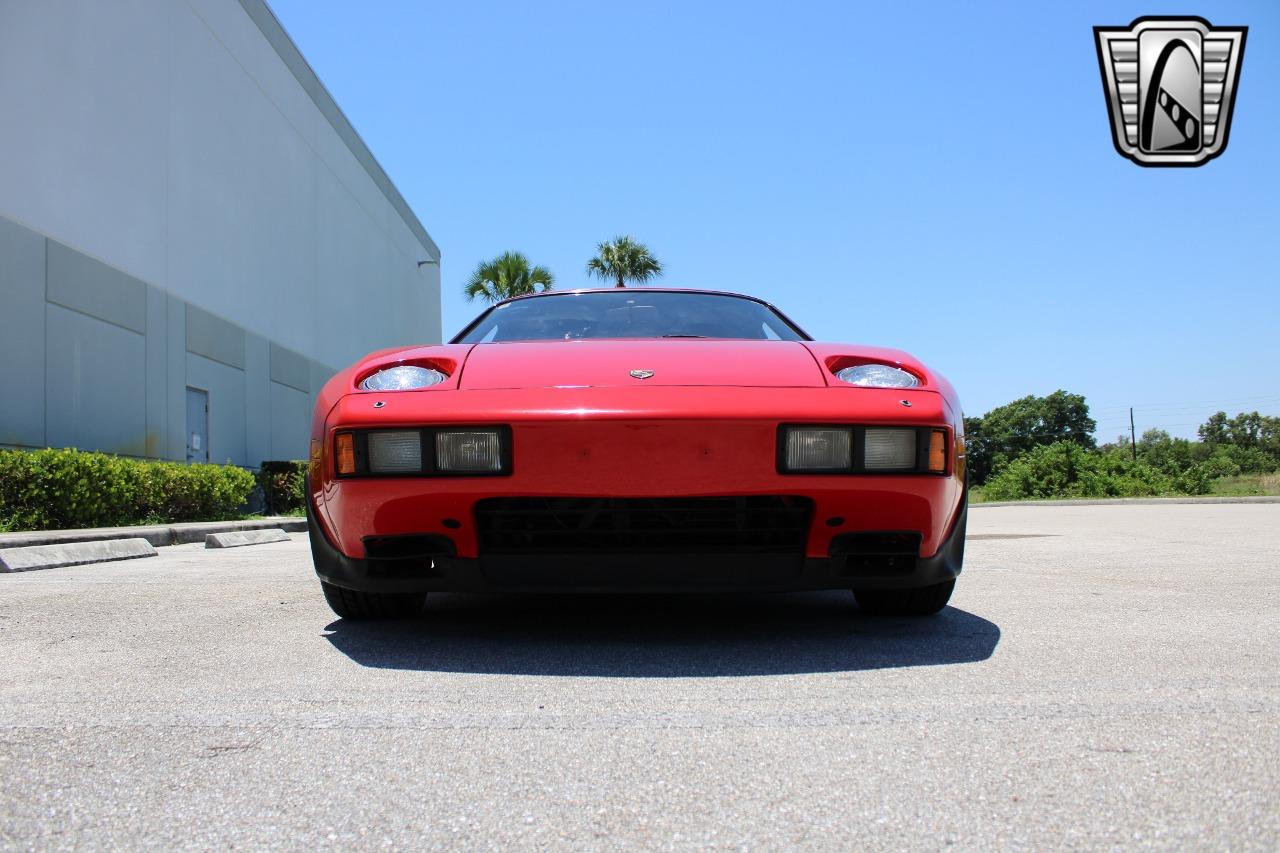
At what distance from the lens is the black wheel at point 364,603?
3135 mm

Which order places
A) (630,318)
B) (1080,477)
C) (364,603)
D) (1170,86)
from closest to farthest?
(364,603) → (630,318) → (1170,86) → (1080,477)

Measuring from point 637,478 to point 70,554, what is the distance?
16.7ft

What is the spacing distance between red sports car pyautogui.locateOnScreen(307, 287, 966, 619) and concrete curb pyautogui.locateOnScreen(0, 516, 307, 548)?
5177 millimetres

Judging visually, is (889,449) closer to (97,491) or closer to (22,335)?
(97,491)

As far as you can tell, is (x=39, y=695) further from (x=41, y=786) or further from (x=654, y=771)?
(x=654, y=771)

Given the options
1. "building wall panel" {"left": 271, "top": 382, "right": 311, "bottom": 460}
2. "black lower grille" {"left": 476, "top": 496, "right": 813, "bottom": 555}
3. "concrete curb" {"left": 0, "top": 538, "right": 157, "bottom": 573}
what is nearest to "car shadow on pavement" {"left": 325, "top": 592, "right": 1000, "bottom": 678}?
"black lower grille" {"left": 476, "top": 496, "right": 813, "bottom": 555}

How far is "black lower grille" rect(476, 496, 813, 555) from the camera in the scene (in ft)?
8.67

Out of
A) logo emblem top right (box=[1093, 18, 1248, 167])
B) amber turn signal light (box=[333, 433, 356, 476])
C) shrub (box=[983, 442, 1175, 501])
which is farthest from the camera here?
shrub (box=[983, 442, 1175, 501])

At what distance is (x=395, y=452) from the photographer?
268cm

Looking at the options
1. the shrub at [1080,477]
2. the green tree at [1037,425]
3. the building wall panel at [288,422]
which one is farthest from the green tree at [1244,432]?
the building wall panel at [288,422]

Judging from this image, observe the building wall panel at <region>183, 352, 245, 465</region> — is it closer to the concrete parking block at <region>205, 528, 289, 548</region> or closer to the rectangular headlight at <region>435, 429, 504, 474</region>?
the concrete parking block at <region>205, 528, 289, 548</region>

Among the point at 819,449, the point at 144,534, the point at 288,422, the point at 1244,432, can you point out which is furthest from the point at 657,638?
the point at 1244,432

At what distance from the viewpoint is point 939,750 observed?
5.82 feet

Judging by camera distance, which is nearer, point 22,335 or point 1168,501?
point 22,335
